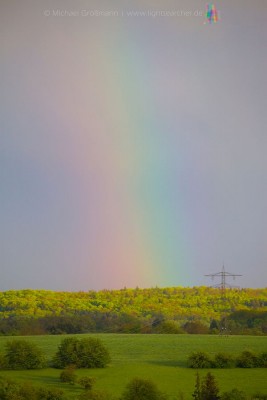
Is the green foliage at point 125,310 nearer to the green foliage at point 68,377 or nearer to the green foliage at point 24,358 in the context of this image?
the green foliage at point 24,358

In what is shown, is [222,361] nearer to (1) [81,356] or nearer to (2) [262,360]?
(2) [262,360]

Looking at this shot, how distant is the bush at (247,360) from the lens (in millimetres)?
43159

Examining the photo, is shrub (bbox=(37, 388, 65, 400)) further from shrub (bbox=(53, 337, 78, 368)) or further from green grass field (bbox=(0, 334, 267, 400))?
shrub (bbox=(53, 337, 78, 368))

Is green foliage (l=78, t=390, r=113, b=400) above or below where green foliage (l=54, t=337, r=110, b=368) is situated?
below

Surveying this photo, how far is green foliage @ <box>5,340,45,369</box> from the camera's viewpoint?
41.2m

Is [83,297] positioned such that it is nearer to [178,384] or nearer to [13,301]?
[13,301]

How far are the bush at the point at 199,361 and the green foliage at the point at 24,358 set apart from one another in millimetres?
10519

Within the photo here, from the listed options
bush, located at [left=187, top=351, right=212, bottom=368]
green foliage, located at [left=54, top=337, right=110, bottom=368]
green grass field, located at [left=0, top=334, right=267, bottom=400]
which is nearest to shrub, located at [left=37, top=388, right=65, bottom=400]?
green grass field, located at [left=0, top=334, right=267, bottom=400]

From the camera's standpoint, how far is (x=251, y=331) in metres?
83.8

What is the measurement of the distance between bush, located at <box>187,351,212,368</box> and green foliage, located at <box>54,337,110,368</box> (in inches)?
235

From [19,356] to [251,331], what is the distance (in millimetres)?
49337

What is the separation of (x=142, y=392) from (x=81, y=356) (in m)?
13.3

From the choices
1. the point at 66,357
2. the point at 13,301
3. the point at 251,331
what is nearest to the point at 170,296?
the point at 13,301

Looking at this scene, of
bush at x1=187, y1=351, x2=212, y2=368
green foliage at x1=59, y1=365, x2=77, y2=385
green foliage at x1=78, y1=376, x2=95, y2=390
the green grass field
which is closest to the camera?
green foliage at x1=78, y1=376, x2=95, y2=390
